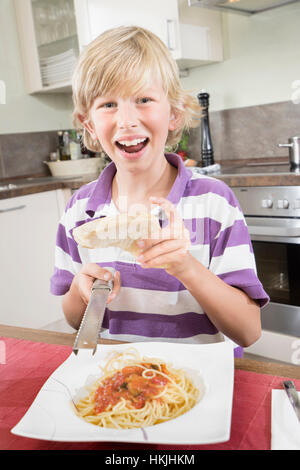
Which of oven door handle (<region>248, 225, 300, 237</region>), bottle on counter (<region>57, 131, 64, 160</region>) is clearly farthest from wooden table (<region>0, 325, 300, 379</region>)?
bottle on counter (<region>57, 131, 64, 160</region>)

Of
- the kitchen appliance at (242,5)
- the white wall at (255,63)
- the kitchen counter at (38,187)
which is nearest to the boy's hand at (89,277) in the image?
the kitchen counter at (38,187)

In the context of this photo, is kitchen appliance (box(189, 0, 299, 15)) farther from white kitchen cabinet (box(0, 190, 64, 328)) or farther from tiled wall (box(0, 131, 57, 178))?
tiled wall (box(0, 131, 57, 178))

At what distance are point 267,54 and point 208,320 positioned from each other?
1.79 metres

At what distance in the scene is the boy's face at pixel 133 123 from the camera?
0.88 m

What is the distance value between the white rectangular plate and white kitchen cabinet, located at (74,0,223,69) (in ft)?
6.17

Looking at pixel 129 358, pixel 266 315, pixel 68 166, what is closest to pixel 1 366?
pixel 129 358

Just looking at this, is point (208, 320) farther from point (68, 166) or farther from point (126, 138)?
point (68, 166)

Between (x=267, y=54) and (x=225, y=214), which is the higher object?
(x=267, y=54)

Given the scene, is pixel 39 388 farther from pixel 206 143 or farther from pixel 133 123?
pixel 206 143

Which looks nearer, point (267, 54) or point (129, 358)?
point (129, 358)

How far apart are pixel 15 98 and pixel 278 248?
6.50ft

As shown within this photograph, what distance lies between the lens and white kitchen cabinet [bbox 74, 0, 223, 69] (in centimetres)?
221

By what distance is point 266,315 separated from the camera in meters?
1.95

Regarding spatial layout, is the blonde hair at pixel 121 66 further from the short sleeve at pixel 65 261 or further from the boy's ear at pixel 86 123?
the short sleeve at pixel 65 261
